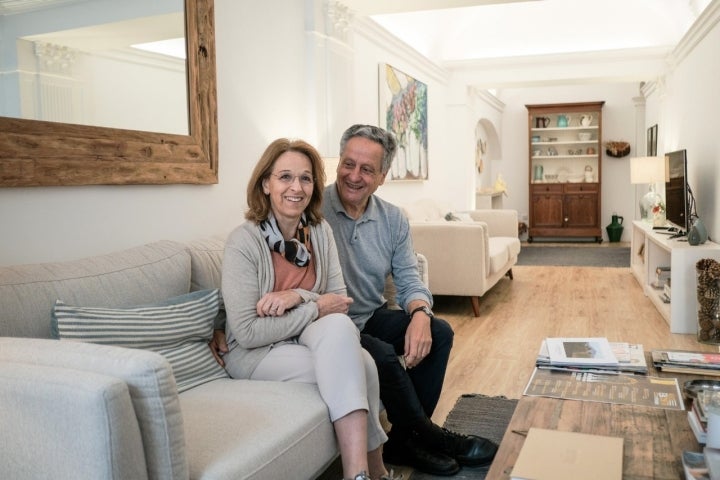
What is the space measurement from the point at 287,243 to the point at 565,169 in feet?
31.6

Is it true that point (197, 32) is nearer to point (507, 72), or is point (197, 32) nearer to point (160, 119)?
point (160, 119)

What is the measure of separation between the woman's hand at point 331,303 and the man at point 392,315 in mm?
164

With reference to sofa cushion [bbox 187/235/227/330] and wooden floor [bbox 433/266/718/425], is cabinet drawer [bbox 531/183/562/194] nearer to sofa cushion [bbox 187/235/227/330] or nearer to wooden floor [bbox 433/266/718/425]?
wooden floor [bbox 433/266/718/425]

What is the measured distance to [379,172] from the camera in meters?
2.49

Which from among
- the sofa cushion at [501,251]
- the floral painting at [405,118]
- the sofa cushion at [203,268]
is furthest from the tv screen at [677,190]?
the sofa cushion at [203,268]

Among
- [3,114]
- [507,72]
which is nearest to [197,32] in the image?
[3,114]

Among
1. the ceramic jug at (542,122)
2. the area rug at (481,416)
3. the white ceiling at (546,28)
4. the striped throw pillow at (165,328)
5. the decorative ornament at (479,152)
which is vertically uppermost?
the white ceiling at (546,28)

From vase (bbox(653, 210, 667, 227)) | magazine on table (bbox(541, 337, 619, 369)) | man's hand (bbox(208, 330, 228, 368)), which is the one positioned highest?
vase (bbox(653, 210, 667, 227))

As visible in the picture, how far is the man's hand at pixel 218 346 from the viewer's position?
206 centimetres

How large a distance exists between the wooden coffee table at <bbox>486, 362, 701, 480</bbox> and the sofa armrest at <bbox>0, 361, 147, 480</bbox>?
2.29ft

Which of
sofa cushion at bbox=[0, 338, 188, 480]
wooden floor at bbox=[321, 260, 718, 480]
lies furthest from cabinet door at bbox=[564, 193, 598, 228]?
sofa cushion at bbox=[0, 338, 188, 480]

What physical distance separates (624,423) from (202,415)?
3.36ft

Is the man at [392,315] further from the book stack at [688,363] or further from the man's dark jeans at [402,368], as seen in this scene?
the book stack at [688,363]

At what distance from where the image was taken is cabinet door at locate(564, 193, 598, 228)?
34.3ft
